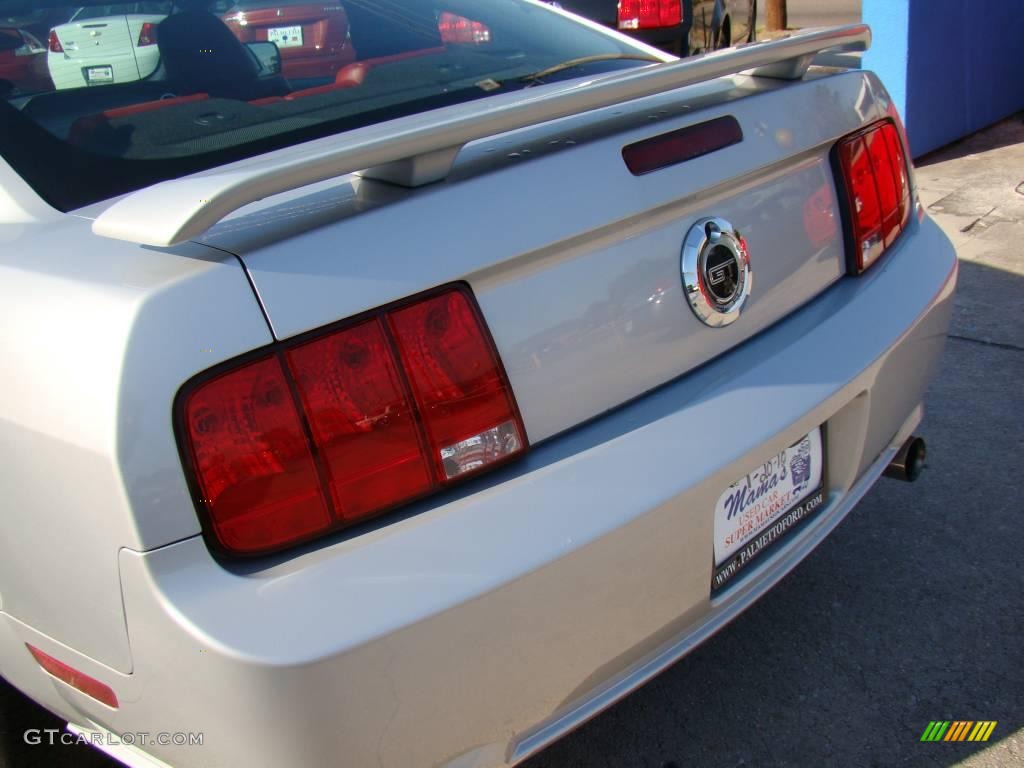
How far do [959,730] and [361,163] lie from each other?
171 cm

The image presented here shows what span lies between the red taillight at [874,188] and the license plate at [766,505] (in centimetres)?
49

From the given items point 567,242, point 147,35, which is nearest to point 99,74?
point 147,35

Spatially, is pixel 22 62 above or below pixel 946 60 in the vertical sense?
above

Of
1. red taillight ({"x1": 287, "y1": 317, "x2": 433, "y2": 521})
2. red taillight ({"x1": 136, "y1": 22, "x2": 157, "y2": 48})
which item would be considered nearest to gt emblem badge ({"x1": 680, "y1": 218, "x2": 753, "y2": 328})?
red taillight ({"x1": 287, "y1": 317, "x2": 433, "y2": 521})

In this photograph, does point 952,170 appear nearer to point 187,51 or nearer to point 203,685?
point 187,51

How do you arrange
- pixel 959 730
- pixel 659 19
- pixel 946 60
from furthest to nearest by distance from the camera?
pixel 946 60 → pixel 659 19 → pixel 959 730

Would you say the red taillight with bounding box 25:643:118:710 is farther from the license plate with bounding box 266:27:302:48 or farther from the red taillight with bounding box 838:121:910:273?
the red taillight with bounding box 838:121:910:273

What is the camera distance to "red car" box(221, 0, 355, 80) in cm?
238

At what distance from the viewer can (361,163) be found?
4.68 ft

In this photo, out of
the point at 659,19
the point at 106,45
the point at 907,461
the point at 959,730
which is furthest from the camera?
the point at 659,19

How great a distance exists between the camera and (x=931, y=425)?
339cm

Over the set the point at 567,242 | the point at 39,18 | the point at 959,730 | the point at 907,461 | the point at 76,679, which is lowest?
the point at 959,730

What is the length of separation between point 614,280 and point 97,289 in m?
0.78

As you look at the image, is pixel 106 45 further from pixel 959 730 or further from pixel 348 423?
pixel 959 730
